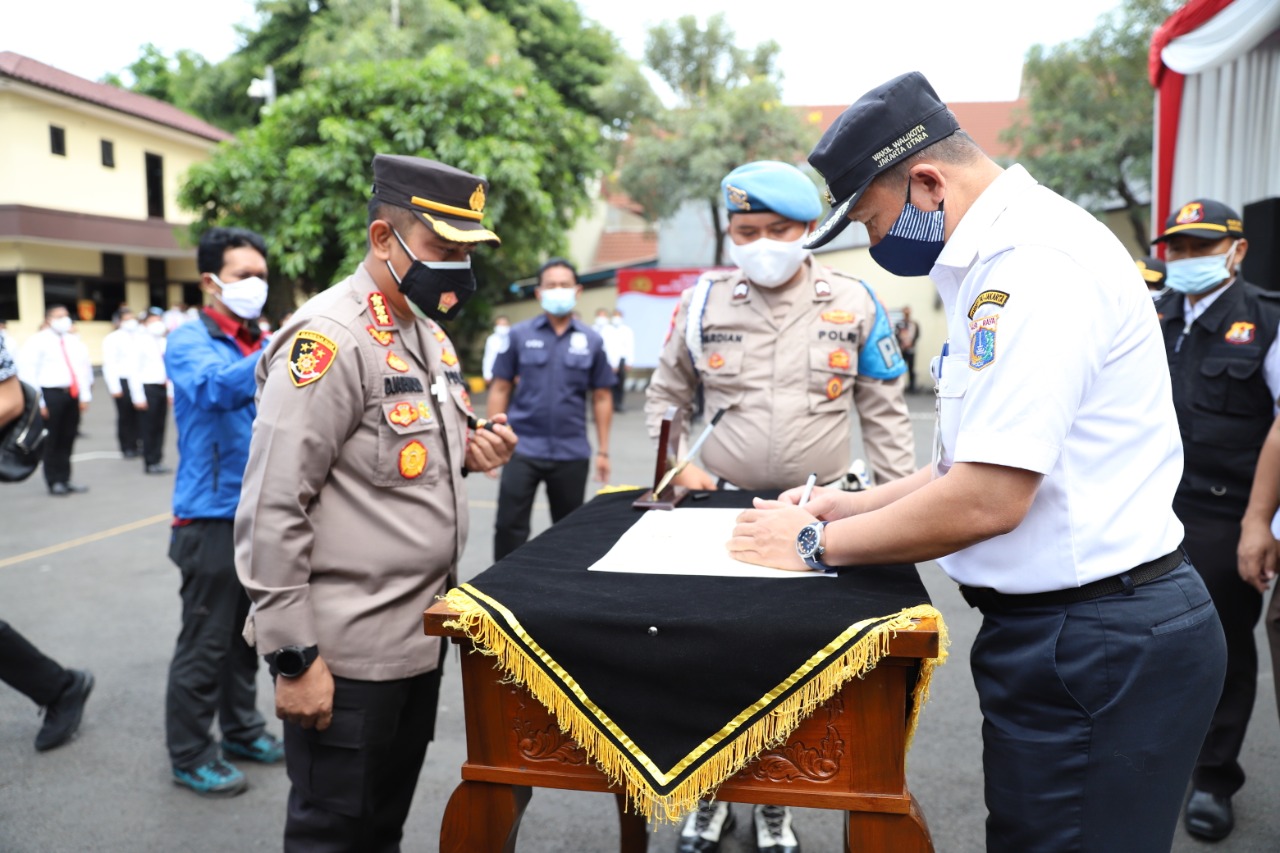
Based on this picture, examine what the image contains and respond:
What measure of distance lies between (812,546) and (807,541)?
0.02 meters

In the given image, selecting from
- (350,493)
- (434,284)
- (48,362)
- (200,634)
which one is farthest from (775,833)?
(48,362)

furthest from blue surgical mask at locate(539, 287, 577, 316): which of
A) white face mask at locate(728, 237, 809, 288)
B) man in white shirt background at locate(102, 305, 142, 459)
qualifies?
man in white shirt background at locate(102, 305, 142, 459)

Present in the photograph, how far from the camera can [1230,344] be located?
3.11m

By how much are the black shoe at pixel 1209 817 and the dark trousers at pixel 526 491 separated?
9.98 feet

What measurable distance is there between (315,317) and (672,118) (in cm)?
1776

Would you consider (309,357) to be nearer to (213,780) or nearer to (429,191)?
(429,191)

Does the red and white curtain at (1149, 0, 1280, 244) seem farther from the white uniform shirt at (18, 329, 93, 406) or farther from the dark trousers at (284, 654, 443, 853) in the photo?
the white uniform shirt at (18, 329, 93, 406)

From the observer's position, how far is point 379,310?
2.19m

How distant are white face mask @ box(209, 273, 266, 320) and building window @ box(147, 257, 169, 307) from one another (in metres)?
25.5

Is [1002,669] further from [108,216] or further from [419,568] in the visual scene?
[108,216]

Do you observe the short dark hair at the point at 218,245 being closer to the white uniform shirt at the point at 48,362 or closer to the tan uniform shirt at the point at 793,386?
the tan uniform shirt at the point at 793,386

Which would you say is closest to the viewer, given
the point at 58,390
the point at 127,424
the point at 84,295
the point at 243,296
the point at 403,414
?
the point at 403,414

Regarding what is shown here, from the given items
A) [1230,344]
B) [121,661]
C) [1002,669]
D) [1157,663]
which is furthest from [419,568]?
[121,661]

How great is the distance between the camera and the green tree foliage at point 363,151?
47.4ft
